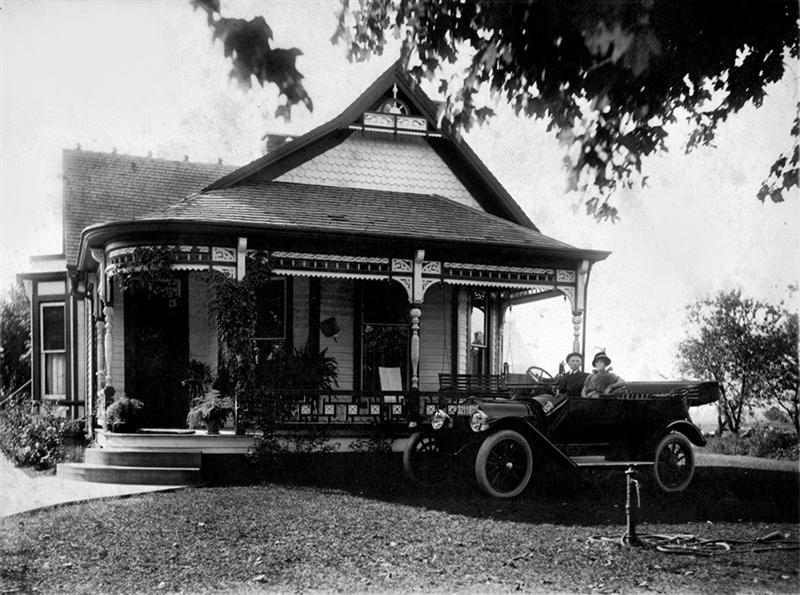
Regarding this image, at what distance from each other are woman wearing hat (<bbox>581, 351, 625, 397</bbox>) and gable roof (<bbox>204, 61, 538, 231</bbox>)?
577 centimetres

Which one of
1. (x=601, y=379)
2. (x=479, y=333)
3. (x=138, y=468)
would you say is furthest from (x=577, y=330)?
(x=138, y=468)

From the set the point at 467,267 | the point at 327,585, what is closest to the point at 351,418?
the point at 467,267

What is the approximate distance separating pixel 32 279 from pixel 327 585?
45.6 feet

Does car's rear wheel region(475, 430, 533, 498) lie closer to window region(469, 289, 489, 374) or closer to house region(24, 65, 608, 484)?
house region(24, 65, 608, 484)

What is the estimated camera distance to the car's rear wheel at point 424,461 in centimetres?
1110

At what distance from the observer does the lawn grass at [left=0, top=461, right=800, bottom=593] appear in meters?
6.29

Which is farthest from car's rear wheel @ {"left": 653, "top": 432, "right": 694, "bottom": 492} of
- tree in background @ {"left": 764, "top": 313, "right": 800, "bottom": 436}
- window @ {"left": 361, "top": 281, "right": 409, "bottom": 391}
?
window @ {"left": 361, "top": 281, "right": 409, "bottom": 391}

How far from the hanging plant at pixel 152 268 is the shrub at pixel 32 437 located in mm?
3001

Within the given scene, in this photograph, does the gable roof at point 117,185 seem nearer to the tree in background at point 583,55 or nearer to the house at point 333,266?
the house at point 333,266

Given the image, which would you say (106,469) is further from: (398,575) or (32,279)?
(32,279)

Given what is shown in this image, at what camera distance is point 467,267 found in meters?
14.3

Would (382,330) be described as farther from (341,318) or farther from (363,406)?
(363,406)

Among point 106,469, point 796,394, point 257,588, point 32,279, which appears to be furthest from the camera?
point 32,279

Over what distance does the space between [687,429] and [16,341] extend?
46.9 feet
